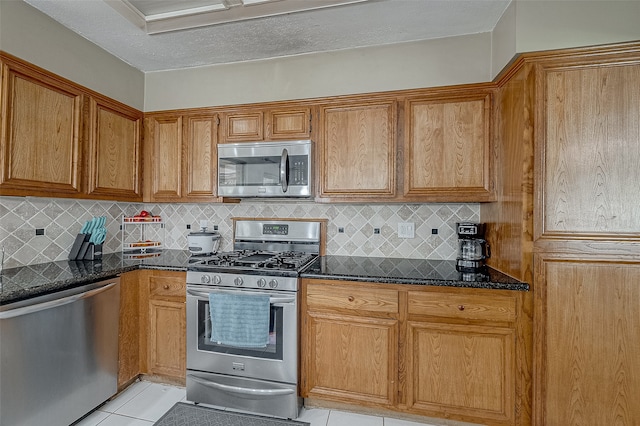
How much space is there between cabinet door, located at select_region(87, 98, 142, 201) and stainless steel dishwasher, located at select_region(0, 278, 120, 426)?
785 millimetres

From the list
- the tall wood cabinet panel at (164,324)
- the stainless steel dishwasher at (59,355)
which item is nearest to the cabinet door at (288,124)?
the tall wood cabinet panel at (164,324)

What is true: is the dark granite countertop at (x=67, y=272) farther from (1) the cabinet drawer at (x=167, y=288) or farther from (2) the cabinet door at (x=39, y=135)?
(2) the cabinet door at (x=39, y=135)

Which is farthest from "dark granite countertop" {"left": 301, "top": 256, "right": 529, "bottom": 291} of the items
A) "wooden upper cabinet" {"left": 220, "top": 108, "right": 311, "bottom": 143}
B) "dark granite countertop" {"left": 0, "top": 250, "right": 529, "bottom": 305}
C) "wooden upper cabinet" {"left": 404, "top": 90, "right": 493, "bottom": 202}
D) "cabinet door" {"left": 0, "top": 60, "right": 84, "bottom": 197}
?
"cabinet door" {"left": 0, "top": 60, "right": 84, "bottom": 197}

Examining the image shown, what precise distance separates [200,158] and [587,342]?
285 centimetres

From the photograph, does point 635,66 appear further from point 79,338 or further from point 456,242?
point 79,338

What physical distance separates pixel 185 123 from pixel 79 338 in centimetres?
172

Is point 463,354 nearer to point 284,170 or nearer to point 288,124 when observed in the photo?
point 284,170

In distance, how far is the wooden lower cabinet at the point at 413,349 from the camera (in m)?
1.74

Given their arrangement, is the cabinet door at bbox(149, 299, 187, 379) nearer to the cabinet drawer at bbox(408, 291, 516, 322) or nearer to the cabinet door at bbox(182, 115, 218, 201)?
the cabinet door at bbox(182, 115, 218, 201)

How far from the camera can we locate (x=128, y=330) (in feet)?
7.17

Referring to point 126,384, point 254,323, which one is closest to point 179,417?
point 126,384

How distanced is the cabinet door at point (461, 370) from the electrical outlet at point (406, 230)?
793 mm

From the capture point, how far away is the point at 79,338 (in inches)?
71.5

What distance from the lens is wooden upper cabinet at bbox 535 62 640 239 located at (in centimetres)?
158
